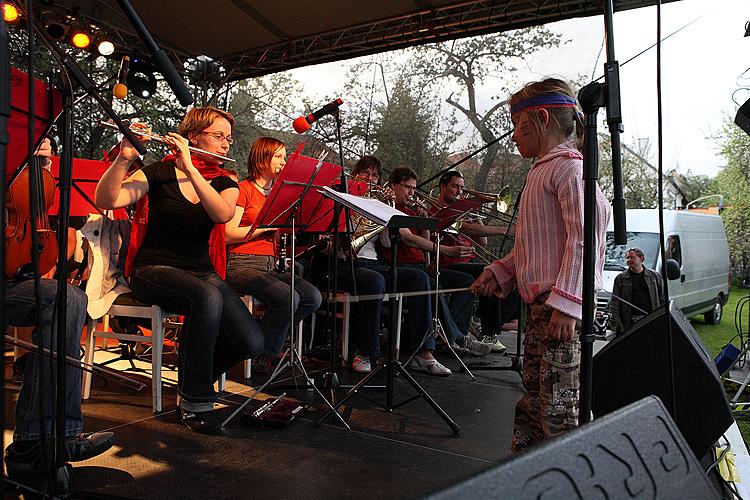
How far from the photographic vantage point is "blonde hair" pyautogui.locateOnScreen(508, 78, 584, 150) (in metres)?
1.80

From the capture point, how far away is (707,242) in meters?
8.84

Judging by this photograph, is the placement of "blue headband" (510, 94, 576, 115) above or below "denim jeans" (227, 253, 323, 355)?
above

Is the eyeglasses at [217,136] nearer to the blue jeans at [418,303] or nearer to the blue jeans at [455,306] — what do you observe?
the blue jeans at [418,303]

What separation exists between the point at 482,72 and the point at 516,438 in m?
5.69

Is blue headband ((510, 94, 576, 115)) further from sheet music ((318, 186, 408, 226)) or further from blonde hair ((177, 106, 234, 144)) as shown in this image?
blonde hair ((177, 106, 234, 144))

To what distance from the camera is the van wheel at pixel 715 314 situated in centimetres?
908

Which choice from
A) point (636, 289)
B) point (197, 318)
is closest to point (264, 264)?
point (197, 318)

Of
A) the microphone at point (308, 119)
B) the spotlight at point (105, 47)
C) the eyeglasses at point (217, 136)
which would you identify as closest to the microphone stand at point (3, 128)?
the microphone at point (308, 119)

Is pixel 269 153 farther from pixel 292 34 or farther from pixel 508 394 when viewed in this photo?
pixel 292 34

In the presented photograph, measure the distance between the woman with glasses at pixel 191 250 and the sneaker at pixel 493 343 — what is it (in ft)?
8.14

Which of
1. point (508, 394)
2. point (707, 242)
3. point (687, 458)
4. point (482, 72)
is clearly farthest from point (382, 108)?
point (687, 458)

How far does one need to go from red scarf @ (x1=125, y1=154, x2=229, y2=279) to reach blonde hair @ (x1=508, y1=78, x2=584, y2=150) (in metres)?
1.52

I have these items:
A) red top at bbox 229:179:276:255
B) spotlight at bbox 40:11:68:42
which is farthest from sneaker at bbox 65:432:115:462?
spotlight at bbox 40:11:68:42

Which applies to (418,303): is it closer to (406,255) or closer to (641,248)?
(406,255)
